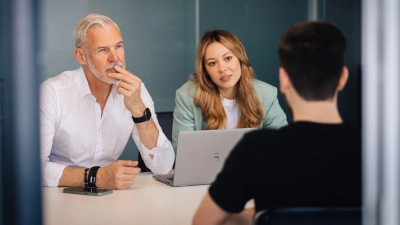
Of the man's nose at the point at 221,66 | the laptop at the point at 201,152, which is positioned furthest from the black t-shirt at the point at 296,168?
the man's nose at the point at 221,66

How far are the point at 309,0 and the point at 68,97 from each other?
2619mm

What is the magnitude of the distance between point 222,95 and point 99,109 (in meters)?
0.71

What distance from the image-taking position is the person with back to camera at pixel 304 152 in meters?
1.37

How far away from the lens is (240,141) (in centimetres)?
140

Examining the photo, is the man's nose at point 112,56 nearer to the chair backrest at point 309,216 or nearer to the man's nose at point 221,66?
the man's nose at point 221,66

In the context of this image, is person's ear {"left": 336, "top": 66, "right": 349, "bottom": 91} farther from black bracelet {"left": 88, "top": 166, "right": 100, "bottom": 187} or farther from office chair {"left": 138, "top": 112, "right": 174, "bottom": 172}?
office chair {"left": 138, "top": 112, "right": 174, "bottom": 172}

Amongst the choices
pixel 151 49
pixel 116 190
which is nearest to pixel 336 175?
pixel 116 190

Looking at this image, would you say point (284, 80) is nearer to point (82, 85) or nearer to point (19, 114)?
point (19, 114)

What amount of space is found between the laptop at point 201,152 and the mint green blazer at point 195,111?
67 centimetres

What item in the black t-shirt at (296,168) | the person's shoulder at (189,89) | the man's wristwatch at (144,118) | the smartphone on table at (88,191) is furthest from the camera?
the person's shoulder at (189,89)

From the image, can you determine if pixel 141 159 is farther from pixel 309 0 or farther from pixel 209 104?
Result: pixel 309 0

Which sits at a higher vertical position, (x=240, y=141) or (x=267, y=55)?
(x=267, y=55)

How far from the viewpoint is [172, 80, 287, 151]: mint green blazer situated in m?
3.09

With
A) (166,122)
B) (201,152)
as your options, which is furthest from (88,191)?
(166,122)
